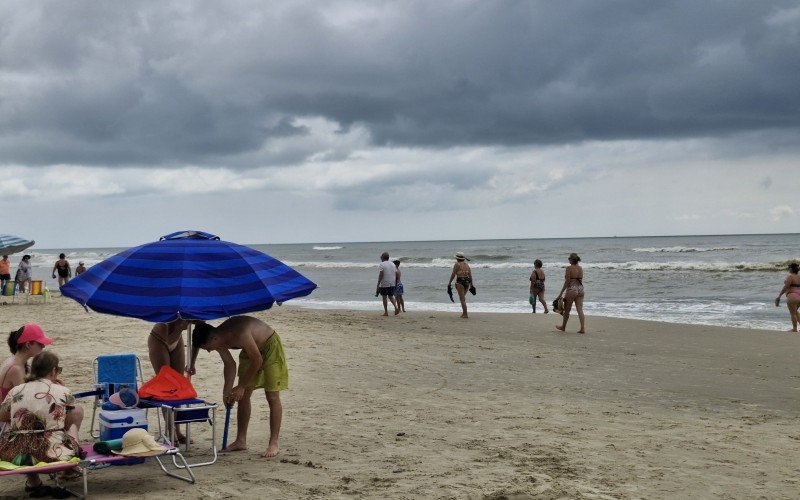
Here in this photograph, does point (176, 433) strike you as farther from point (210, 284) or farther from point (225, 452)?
point (210, 284)

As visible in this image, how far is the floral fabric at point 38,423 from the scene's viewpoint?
4703 millimetres

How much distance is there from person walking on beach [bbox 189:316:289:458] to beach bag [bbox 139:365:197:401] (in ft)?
0.94

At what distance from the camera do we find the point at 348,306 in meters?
22.8

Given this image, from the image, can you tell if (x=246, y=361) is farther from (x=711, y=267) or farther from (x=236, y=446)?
(x=711, y=267)

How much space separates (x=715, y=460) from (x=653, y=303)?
17514 millimetres

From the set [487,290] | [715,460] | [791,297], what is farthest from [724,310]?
[715,460]

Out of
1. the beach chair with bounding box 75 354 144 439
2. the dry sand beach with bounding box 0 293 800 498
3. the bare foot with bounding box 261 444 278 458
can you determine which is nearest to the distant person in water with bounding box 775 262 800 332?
the dry sand beach with bounding box 0 293 800 498

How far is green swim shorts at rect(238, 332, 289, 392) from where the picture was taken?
19.5 ft

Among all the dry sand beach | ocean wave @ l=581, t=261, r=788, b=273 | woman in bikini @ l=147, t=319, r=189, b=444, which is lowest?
the dry sand beach

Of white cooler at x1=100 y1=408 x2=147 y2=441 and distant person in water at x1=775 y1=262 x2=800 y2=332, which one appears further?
distant person in water at x1=775 y1=262 x2=800 y2=332

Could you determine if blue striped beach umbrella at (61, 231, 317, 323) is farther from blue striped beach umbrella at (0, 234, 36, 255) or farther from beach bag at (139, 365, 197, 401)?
blue striped beach umbrella at (0, 234, 36, 255)

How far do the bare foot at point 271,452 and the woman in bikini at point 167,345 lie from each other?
81 cm

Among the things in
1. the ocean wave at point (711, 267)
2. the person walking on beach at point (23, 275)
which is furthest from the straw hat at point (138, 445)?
the ocean wave at point (711, 267)

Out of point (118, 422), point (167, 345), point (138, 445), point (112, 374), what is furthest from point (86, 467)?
point (167, 345)
